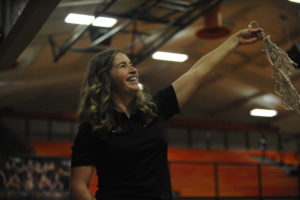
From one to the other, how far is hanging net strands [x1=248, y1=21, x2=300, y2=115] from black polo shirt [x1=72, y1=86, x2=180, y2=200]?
786 mm

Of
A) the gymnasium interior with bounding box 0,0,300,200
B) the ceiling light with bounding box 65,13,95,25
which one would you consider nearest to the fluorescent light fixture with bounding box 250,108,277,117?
the gymnasium interior with bounding box 0,0,300,200

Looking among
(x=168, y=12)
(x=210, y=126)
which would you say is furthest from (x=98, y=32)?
(x=210, y=126)

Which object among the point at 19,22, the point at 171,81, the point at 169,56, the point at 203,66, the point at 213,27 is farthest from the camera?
the point at 171,81

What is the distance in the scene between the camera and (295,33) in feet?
30.4

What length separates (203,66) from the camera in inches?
74.5

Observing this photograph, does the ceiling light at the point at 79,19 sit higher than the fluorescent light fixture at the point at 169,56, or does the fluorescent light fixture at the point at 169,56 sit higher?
the ceiling light at the point at 79,19

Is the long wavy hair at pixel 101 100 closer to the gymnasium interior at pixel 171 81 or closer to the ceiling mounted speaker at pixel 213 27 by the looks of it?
the gymnasium interior at pixel 171 81

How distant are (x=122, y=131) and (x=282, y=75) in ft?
3.22

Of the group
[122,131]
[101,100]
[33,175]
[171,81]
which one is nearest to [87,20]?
[33,175]

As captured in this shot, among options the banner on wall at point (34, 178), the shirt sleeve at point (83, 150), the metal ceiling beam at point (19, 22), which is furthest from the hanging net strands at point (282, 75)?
the banner on wall at point (34, 178)

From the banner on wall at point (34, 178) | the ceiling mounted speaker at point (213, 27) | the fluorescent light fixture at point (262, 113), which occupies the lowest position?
the fluorescent light fixture at point (262, 113)

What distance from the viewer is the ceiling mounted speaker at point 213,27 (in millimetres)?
7039

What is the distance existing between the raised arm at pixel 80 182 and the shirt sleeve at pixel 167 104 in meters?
0.36

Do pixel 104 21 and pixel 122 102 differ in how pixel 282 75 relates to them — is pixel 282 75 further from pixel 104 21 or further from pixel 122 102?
pixel 104 21
